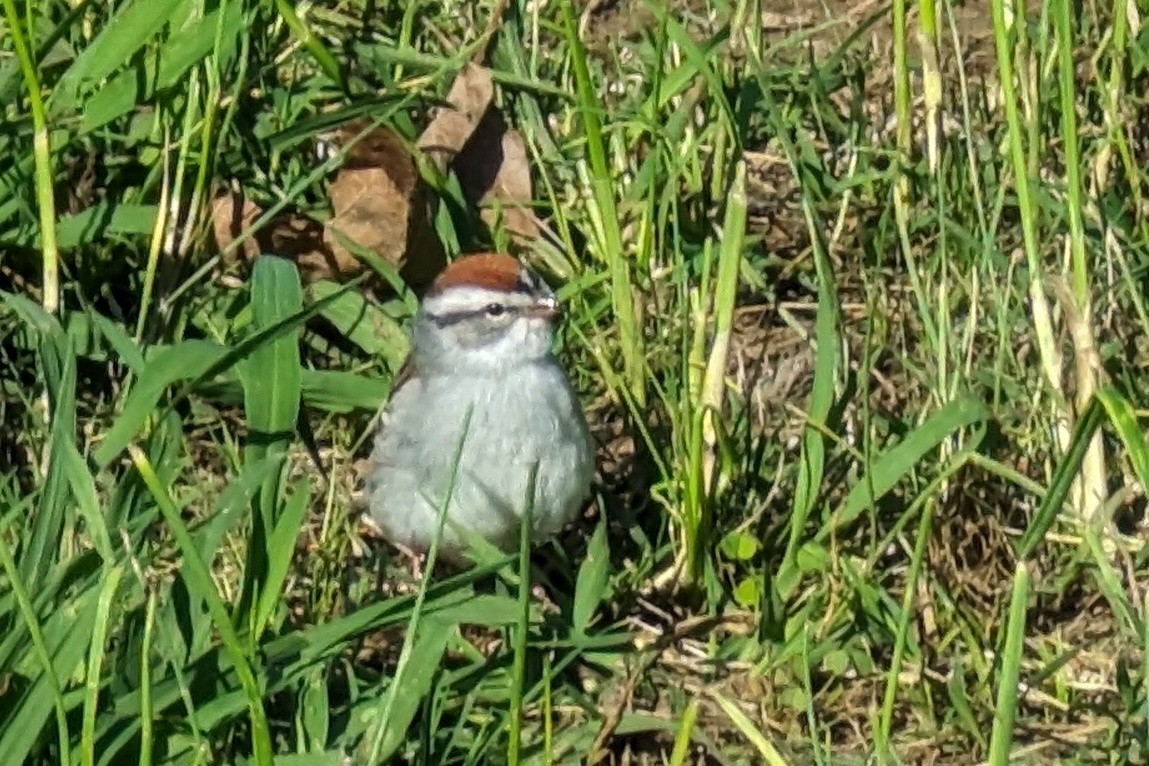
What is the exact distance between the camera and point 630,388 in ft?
15.2

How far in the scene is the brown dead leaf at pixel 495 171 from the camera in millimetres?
5207

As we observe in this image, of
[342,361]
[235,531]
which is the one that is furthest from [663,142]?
[235,531]

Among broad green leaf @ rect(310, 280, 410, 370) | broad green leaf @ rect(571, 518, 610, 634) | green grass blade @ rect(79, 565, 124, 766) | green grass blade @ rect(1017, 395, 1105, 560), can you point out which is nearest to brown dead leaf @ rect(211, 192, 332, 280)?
broad green leaf @ rect(310, 280, 410, 370)

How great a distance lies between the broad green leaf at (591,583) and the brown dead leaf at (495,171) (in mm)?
1212

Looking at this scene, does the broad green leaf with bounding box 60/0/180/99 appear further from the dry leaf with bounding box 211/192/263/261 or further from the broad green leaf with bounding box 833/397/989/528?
the broad green leaf with bounding box 833/397/989/528

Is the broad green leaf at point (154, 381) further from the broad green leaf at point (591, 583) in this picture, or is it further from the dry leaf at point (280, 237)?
the dry leaf at point (280, 237)

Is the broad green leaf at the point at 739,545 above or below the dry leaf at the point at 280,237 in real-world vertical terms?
below

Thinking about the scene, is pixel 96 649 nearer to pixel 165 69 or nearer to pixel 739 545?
pixel 739 545

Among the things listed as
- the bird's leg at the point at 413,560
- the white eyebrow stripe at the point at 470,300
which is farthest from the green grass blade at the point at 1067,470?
the bird's leg at the point at 413,560

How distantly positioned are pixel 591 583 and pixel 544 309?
0.61m

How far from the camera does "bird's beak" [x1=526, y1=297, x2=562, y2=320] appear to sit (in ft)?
14.4

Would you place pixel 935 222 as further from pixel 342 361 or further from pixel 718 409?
pixel 342 361

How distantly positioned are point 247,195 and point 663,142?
915mm

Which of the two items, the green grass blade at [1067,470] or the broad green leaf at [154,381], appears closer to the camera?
the green grass blade at [1067,470]
